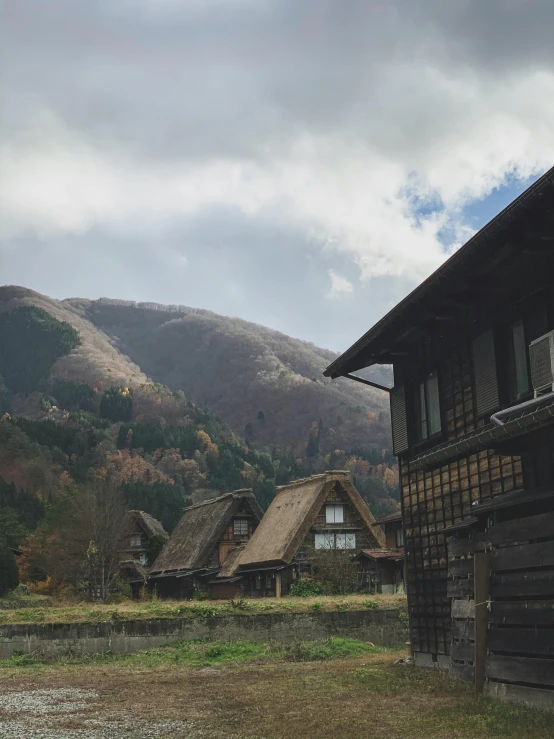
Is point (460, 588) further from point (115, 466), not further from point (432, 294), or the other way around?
point (115, 466)

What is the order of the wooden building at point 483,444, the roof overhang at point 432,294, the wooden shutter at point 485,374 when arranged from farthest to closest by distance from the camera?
1. the wooden shutter at point 485,374
2. the roof overhang at point 432,294
3. the wooden building at point 483,444

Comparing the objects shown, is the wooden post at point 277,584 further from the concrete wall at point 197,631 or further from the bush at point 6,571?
the concrete wall at point 197,631

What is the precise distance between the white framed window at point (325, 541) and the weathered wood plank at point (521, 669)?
28.0m

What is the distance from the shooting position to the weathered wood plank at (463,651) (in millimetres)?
12008

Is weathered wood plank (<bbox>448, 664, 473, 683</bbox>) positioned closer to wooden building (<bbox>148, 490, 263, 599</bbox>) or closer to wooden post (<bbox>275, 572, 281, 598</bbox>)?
wooden post (<bbox>275, 572, 281, 598</bbox>)

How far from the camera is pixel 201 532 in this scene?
4600 centimetres

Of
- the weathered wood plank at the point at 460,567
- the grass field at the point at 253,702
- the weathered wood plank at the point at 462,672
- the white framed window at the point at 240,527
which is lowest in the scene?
the grass field at the point at 253,702

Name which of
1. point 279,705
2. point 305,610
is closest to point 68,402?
point 305,610

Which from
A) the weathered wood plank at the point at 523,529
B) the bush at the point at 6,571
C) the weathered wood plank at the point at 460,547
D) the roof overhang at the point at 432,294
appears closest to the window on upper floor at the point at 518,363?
the roof overhang at the point at 432,294

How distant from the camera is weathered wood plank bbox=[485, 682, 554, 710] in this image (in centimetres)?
962

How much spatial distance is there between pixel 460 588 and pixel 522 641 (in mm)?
2694

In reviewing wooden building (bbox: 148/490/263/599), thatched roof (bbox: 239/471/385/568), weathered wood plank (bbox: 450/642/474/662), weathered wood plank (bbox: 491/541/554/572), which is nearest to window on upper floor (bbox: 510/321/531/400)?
weathered wood plank (bbox: 491/541/554/572)

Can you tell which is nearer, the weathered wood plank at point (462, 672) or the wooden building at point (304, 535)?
the weathered wood plank at point (462, 672)

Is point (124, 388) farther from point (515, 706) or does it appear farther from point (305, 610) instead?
point (515, 706)
